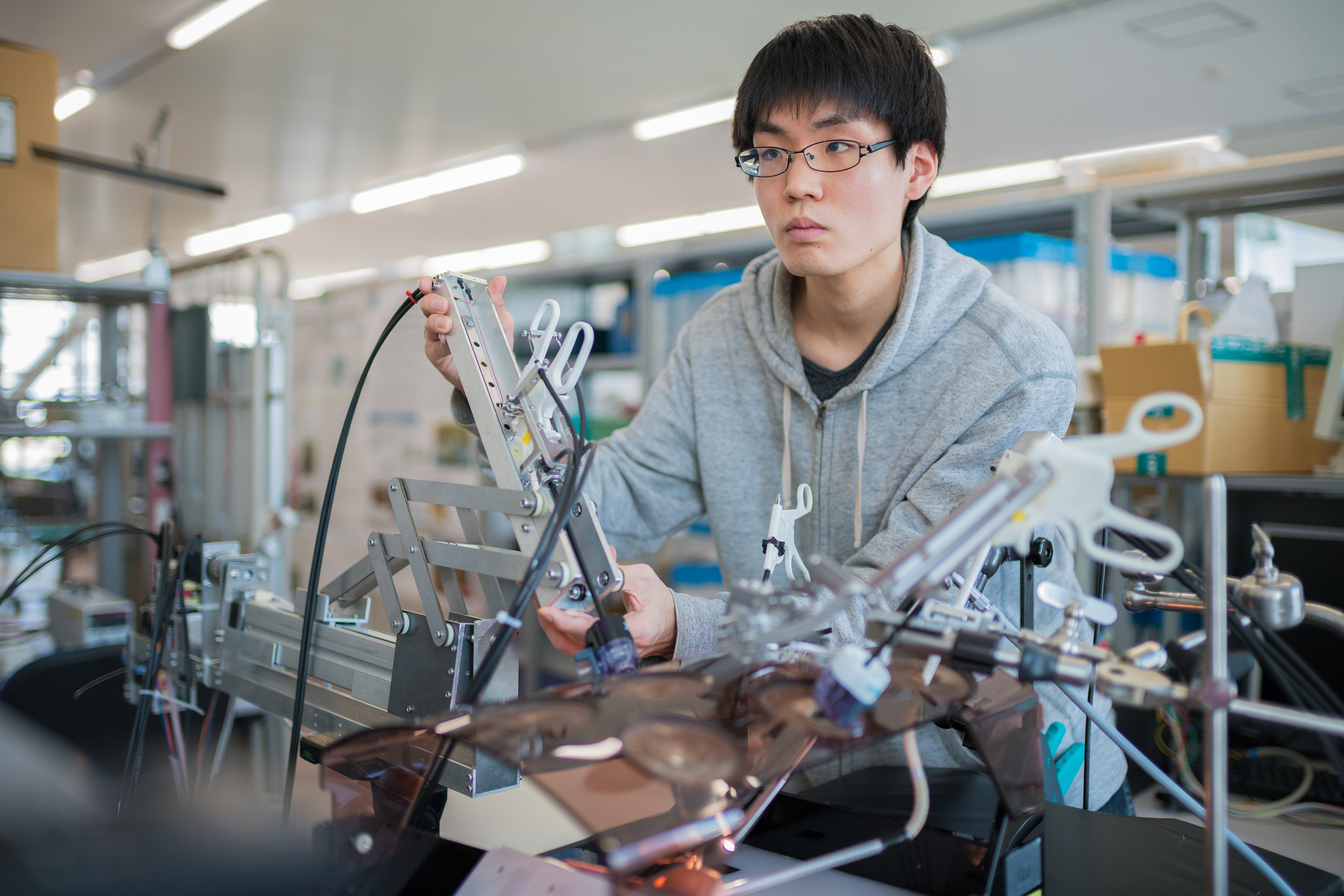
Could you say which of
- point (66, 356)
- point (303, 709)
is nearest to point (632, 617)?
point (303, 709)

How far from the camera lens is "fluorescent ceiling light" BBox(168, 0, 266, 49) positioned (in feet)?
14.0

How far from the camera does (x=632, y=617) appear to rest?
91 centimetres

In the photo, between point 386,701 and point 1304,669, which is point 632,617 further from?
point 1304,669

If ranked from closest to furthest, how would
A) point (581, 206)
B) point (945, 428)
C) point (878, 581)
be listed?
1. point (878, 581)
2. point (945, 428)
3. point (581, 206)

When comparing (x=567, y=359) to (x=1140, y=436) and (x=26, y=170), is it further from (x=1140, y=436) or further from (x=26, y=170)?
(x=26, y=170)

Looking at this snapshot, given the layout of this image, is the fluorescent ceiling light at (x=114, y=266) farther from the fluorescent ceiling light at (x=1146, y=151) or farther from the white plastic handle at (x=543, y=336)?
the white plastic handle at (x=543, y=336)

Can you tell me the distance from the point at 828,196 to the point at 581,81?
465cm

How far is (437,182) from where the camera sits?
7.50 meters

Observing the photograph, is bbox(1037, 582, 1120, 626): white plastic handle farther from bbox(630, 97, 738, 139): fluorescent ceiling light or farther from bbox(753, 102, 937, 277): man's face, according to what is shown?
bbox(630, 97, 738, 139): fluorescent ceiling light

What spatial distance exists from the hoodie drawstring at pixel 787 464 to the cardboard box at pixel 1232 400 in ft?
2.43

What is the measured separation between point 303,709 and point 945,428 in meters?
0.85

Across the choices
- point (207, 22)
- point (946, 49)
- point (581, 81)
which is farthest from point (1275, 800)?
point (207, 22)

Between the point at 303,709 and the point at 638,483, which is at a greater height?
the point at 638,483

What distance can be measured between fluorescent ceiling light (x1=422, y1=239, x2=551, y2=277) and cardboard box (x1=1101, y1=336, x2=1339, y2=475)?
923 centimetres
